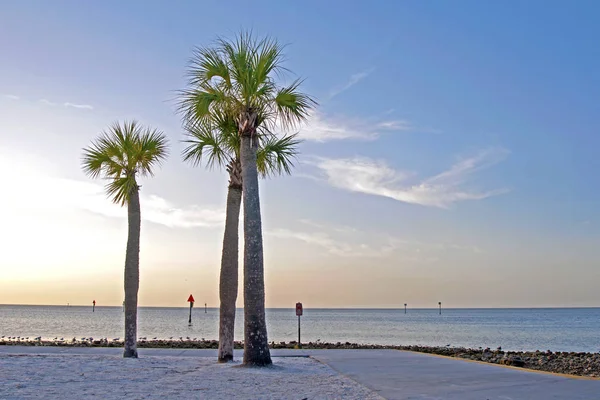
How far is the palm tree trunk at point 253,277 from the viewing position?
1385 cm

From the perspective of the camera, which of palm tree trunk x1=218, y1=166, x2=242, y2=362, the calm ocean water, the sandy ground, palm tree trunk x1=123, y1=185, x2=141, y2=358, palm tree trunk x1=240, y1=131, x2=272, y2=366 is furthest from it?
the calm ocean water

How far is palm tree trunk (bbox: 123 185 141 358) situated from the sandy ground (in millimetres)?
824

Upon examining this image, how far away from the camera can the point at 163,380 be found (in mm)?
11734

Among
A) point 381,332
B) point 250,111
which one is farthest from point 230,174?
point 381,332

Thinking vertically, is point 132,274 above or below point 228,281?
above

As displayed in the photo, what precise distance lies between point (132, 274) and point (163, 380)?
5.30 m

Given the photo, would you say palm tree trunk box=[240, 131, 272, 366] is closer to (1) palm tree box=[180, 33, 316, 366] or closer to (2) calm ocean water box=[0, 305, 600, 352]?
(1) palm tree box=[180, 33, 316, 366]

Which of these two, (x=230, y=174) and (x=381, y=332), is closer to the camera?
(x=230, y=174)

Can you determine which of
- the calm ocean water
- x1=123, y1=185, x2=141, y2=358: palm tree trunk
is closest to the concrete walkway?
x1=123, y1=185, x2=141, y2=358: palm tree trunk

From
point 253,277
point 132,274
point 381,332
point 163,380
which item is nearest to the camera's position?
point 163,380

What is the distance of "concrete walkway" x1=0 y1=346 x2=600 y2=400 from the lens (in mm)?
9680

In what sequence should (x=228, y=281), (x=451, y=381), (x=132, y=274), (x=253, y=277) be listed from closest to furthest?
(x=451, y=381) < (x=253, y=277) < (x=228, y=281) < (x=132, y=274)

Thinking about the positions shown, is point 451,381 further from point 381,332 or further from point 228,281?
point 381,332

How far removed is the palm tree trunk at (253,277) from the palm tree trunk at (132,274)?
3921mm
